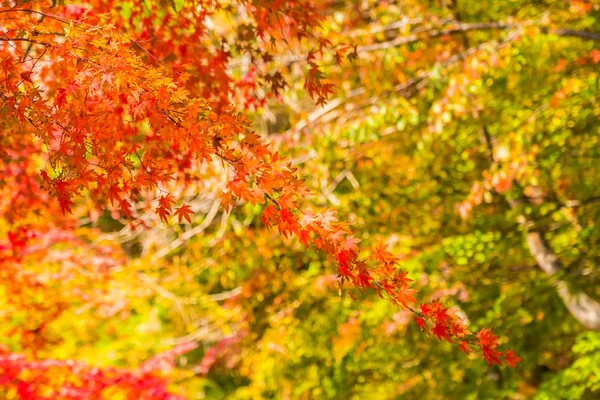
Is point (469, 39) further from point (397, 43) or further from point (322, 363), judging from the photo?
point (322, 363)

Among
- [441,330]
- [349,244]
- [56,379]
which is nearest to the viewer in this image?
[349,244]

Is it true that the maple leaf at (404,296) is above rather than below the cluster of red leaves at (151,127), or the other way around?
below

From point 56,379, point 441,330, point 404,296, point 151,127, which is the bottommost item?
point 56,379

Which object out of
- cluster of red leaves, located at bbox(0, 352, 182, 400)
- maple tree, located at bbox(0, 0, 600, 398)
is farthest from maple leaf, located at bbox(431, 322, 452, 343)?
cluster of red leaves, located at bbox(0, 352, 182, 400)

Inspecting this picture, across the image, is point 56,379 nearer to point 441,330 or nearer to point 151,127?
point 151,127

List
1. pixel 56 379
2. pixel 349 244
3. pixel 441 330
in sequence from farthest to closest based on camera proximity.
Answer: pixel 56 379, pixel 441 330, pixel 349 244

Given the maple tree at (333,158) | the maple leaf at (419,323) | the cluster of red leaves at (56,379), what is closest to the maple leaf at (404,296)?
the maple leaf at (419,323)

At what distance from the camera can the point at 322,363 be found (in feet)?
21.8

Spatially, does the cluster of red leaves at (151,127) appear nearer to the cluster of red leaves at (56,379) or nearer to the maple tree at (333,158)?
the maple tree at (333,158)

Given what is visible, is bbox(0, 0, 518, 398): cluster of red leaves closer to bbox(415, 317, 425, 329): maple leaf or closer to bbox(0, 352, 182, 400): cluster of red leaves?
bbox(415, 317, 425, 329): maple leaf

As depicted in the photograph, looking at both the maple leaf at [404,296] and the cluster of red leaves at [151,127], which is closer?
the cluster of red leaves at [151,127]

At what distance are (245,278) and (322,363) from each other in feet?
3.94

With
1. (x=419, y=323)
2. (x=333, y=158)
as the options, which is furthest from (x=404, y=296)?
→ (x=333, y=158)

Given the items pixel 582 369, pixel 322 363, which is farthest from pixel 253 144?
pixel 322 363
